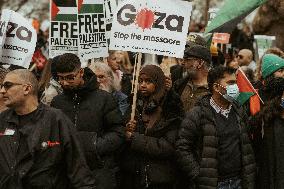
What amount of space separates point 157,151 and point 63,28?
7.49ft

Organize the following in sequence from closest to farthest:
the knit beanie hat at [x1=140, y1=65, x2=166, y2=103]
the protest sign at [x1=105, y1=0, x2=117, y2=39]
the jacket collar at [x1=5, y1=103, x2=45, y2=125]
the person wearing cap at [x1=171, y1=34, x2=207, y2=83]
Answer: the jacket collar at [x1=5, y1=103, x2=45, y2=125] < the knit beanie hat at [x1=140, y1=65, x2=166, y2=103] < the protest sign at [x1=105, y1=0, x2=117, y2=39] < the person wearing cap at [x1=171, y1=34, x2=207, y2=83]

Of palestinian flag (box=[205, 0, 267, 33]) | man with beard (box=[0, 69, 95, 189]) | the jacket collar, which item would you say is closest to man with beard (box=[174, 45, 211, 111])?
palestinian flag (box=[205, 0, 267, 33])

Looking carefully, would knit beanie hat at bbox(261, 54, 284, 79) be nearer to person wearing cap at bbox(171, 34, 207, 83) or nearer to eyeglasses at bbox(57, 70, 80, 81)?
person wearing cap at bbox(171, 34, 207, 83)

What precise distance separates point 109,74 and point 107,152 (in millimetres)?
1582

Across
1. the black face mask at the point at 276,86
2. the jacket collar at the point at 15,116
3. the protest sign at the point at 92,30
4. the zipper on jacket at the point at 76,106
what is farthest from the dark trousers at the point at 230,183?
the protest sign at the point at 92,30

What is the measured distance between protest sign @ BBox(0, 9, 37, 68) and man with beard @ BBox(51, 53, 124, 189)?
1543mm

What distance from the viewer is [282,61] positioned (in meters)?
8.40

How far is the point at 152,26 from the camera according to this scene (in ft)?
24.6

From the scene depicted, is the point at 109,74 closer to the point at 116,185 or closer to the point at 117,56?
the point at 116,185

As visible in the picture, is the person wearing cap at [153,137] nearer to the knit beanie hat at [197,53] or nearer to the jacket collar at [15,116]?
the knit beanie hat at [197,53]

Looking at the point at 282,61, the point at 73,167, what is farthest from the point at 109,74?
the point at 73,167

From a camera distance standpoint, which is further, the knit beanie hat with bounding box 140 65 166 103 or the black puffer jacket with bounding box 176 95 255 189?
the knit beanie hat with bounding box 140 65 166 103

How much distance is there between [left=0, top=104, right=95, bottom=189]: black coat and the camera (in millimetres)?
5570

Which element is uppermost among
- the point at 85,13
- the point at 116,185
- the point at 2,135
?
the point at 85,13
